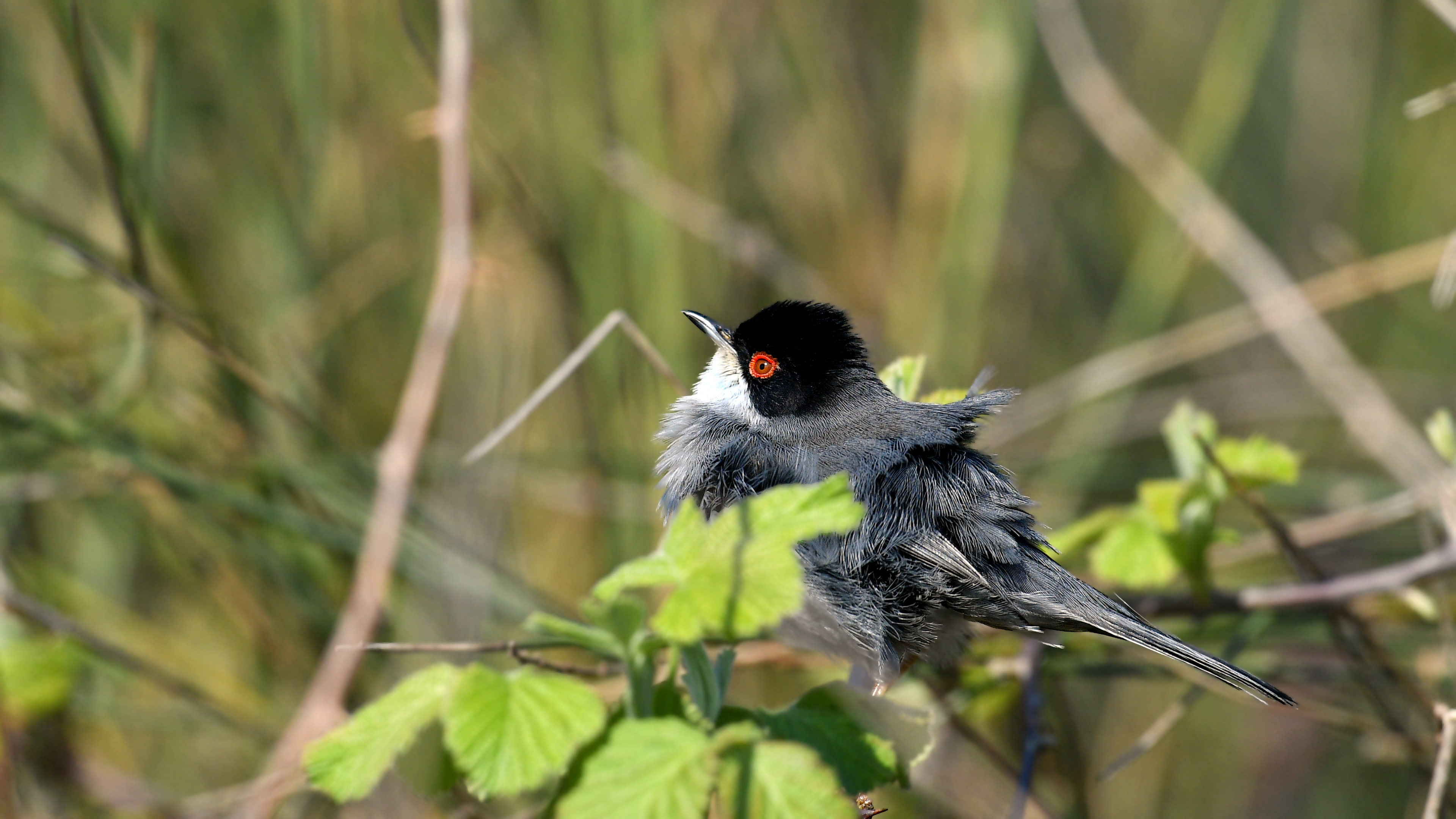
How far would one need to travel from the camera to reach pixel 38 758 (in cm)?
216

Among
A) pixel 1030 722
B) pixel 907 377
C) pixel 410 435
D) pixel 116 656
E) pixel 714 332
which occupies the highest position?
pixel 714 332

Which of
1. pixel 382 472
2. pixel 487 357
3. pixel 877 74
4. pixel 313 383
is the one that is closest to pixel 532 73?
pixel 487 357

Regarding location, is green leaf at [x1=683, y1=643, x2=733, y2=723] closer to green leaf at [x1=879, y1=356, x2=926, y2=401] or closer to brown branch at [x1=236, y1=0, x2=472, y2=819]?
brown branch at [x1=236, y1=0, x2=472, y2=819]

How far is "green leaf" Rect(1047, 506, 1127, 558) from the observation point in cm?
177

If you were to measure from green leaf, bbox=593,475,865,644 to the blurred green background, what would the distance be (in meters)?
0.88

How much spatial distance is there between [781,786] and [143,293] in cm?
143

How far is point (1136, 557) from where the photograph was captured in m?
1.67

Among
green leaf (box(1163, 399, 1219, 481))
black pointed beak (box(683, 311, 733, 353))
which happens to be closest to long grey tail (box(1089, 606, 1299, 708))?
green leaf (box(1163, 399, 1219, 481))

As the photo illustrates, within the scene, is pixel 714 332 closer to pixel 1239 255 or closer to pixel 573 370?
pixel 573 370

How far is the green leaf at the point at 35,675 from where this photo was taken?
184cm

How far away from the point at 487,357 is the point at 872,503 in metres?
1.41

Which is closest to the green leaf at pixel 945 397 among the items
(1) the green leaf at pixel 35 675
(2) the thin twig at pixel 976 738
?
(2) the thin twig at pixel 976 738

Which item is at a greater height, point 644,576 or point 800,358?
point 800,358

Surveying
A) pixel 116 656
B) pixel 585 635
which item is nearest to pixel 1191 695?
pixel 585 635
